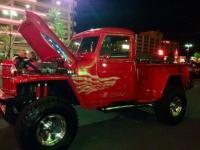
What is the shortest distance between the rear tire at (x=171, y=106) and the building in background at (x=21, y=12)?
42492mm

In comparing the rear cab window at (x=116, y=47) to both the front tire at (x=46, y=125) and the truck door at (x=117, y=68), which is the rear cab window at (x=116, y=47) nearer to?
the truck door at (x=117, y=68)

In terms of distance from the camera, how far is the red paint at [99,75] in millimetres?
5695

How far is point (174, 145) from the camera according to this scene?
18.8ft

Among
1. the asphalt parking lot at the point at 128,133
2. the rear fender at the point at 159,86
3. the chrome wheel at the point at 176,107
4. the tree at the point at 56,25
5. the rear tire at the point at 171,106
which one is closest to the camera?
the asphalt parking lot at the point at 128,133

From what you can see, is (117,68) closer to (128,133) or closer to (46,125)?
(128,133)

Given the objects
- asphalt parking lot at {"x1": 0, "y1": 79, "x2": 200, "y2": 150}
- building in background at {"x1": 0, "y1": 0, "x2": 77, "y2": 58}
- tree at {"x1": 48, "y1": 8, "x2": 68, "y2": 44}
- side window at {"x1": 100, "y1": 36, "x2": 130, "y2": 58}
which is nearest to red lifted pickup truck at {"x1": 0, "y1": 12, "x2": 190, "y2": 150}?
side window at {"x1": 100, "y1": 36, "x2": 130, "y2": 58}

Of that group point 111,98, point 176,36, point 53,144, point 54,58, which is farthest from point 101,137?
point 176,36

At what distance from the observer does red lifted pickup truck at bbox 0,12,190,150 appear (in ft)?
16.9

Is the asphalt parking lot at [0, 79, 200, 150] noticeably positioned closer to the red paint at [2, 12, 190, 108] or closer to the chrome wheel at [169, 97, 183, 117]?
the chrome wheel at [169, 97, 183, 117]

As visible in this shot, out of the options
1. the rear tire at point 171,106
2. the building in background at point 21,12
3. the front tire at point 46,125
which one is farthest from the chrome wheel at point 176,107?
the building in background at point 21,12

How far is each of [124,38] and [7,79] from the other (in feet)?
9.24

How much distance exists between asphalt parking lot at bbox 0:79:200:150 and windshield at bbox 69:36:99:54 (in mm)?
1963

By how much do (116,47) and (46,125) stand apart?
7.96 feet

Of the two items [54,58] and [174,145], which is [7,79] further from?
[174,145]
